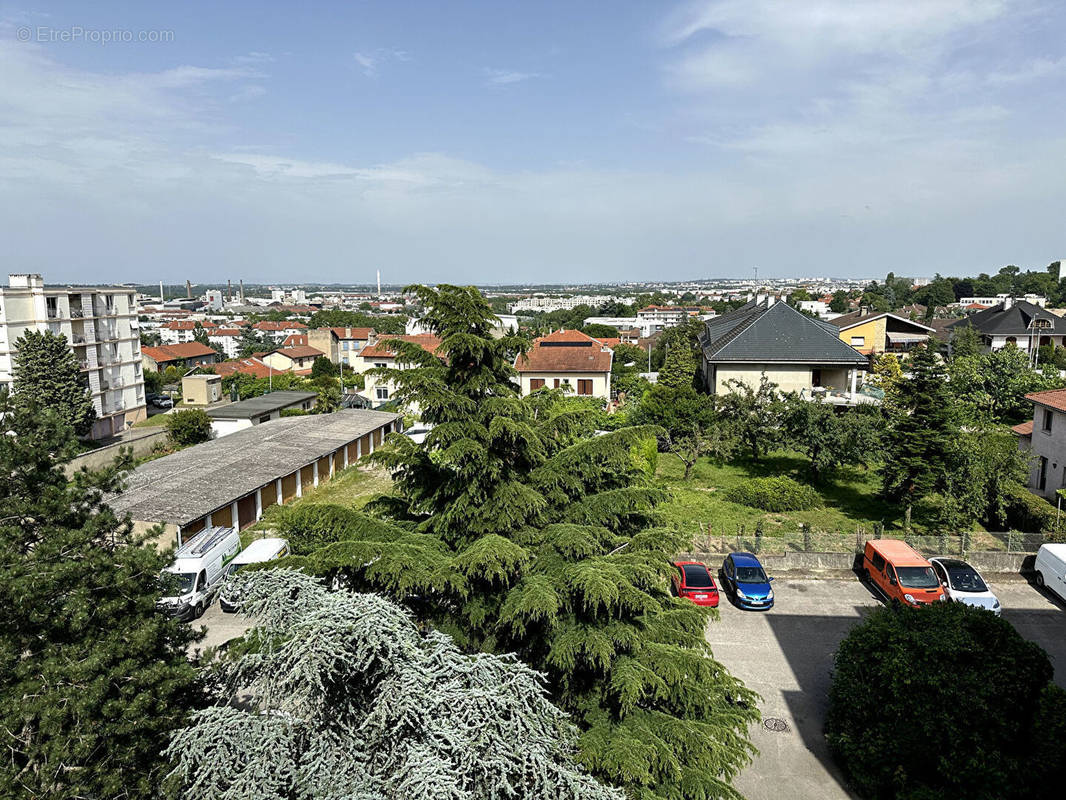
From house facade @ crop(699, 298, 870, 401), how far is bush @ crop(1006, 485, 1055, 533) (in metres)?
14.9

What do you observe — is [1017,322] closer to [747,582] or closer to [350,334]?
[747,582]

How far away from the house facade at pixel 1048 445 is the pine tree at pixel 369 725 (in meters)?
23.9

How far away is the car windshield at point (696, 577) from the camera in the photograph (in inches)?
648

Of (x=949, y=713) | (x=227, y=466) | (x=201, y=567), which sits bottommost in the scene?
(x=201, y=567)

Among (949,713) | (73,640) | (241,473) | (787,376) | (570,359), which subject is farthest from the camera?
(570,359)

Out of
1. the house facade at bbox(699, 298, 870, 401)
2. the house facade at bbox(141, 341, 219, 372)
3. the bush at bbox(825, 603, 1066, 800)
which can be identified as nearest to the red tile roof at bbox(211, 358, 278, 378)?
the house facade at bbox(141, 341, 219, 372)

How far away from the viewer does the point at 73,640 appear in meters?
7.37

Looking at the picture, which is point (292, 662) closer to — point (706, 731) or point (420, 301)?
point (706, 731)

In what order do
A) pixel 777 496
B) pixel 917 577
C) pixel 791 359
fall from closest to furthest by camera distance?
pixel 917 577
pixel 777 496
pixel 791 359

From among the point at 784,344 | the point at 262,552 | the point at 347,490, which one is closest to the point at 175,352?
the point at 347,490

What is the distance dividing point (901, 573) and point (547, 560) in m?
12.5

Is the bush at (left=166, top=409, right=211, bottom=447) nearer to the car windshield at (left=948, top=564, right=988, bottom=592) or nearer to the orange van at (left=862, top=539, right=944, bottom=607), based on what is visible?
the orange van at (left=862, top=539, right=944, bottom=607)

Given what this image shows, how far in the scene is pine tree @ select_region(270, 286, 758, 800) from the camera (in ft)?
24.1

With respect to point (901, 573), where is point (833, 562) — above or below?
below
